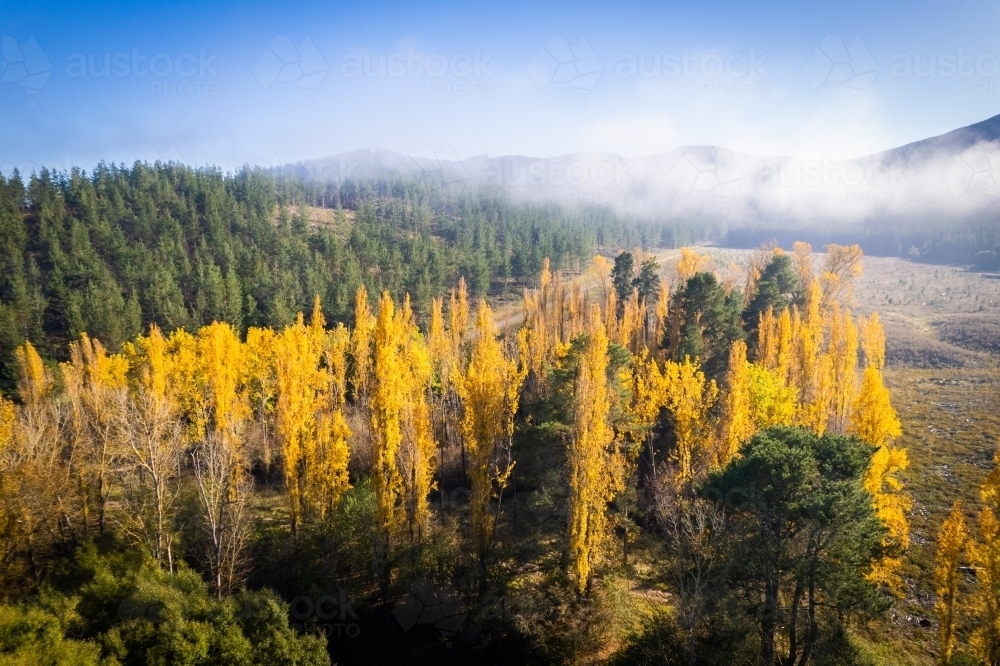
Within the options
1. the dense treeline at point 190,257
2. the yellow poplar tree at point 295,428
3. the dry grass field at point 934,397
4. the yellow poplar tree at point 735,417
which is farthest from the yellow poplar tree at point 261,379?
the dry grass field at point 934,397

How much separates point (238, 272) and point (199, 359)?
3756cm

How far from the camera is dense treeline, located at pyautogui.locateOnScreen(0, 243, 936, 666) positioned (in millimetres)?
15846

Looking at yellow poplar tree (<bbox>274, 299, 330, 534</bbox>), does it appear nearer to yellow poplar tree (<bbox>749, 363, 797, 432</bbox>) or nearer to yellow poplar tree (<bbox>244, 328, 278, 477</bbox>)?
yellow poplar tree (<bbox>244, 328, 278, 477</bbox>)

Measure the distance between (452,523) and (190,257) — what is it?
78.2 m

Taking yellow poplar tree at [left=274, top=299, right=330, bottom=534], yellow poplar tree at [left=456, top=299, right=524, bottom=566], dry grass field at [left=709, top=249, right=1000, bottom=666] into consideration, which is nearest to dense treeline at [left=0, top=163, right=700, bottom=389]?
yellow poplar tree at [left=274, top=299, right=330, bottom=534]

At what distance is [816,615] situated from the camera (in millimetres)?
18203

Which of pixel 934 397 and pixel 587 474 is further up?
pixel 587 474

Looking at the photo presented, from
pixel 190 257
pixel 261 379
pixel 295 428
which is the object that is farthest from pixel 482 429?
pixel 190 257

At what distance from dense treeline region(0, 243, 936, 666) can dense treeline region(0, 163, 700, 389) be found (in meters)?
23.0

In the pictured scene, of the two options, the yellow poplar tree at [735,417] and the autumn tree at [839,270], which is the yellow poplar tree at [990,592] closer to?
the yellow poplar tree at [735,417]

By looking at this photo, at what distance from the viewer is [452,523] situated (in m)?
26.4

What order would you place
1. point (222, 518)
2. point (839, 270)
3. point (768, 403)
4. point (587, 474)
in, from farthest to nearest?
point (839, 270)
point (768, 403)
point (222, 518)
point (587, 474)

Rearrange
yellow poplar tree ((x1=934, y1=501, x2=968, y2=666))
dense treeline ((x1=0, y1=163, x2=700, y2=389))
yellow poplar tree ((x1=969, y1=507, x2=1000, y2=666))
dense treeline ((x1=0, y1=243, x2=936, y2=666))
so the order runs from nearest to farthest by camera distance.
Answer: yellow poplar tree ((x1=969, y1=507, x2=1000, y2=666)), dense treeline ((x1=0, y1=243, x2=936, y2=666)), yellow poplar tree ((x1=934, y1=501, x2=968, y2=666)), dense treeline ((x1=0, y1=163, x2=700, y2=389))

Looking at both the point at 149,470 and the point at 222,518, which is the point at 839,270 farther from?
the point at 149,470
